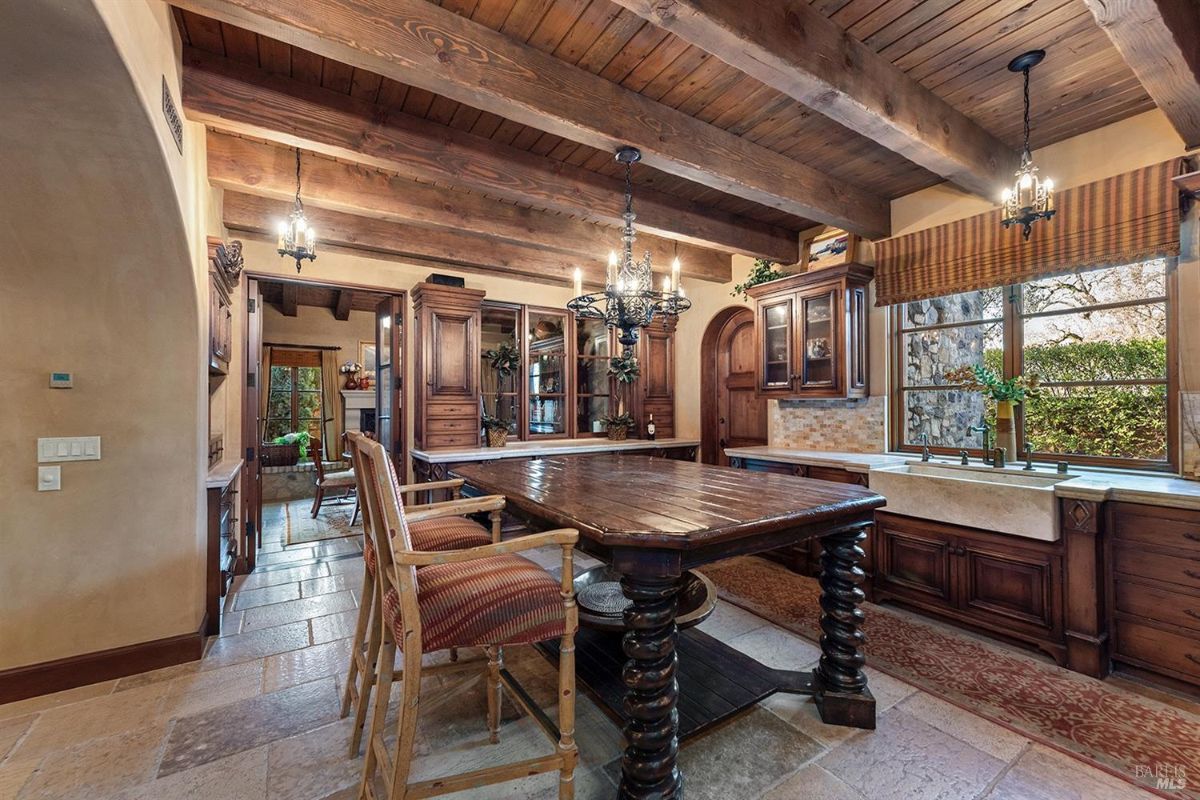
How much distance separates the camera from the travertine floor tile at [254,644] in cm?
245

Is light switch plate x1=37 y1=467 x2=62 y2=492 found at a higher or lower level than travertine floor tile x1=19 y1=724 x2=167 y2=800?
higher

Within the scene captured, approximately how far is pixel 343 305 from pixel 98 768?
6172mm

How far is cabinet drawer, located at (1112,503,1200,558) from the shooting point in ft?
6.73

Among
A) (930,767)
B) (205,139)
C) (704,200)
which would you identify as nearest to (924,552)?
(930,767)

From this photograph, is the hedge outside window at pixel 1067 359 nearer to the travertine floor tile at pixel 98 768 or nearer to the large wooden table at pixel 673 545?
the large wooden table at pixel 673 545

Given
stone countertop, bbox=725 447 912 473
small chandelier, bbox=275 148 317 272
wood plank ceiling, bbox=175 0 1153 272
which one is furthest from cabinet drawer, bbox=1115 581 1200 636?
small chandelier, bbox=275 148 317 272

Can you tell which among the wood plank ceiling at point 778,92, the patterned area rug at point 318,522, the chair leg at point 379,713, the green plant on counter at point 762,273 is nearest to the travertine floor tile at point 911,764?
the chair leg at point 379,713

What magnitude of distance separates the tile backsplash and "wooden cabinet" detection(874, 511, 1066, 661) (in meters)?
0.99

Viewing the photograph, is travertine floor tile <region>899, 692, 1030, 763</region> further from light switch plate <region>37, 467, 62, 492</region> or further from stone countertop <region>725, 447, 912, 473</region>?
light switch plate <region>37, 467, 62, 492</region>

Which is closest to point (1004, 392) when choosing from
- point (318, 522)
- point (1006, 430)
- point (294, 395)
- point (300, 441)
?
point (1006, 430)

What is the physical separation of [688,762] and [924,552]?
196cm

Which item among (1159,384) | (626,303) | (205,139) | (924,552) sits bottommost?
(924,552)

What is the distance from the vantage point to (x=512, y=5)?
192 centimetres

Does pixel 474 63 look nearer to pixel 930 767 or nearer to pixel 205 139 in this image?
pixel 205 139
